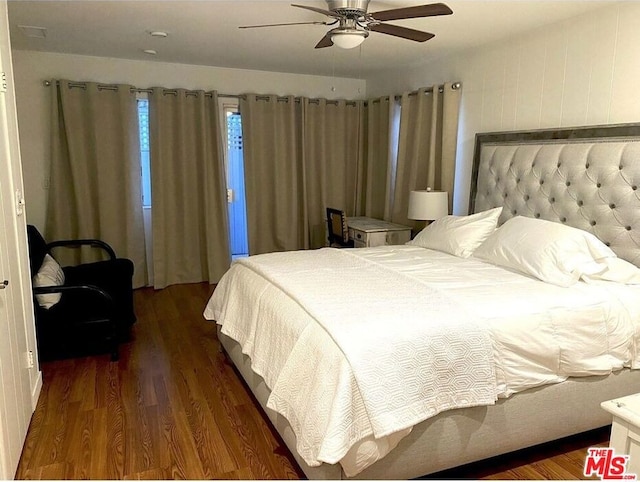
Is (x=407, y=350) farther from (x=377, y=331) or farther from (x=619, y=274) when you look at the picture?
(x=619, y=274)

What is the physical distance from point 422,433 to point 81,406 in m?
1.89

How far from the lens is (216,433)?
2420mm

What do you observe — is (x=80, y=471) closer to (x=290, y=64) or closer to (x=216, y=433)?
(x=216, y=433)

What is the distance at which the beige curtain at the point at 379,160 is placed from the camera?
5.10 m

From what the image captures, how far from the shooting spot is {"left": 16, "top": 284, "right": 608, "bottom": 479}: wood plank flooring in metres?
2.14

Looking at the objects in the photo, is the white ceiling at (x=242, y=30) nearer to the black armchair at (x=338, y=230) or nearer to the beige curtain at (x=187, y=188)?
the beige curtain at (x=187, y=188)

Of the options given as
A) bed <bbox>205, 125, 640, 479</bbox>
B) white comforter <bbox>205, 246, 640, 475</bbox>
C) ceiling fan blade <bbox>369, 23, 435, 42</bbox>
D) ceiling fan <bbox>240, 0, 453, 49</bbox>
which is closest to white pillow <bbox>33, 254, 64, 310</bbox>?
bed <bbox>205, 125, 640, 479</bbox>

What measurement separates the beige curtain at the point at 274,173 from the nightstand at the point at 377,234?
889 mm

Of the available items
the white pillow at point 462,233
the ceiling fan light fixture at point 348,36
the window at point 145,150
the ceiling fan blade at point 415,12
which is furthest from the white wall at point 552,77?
the window at point 145,150

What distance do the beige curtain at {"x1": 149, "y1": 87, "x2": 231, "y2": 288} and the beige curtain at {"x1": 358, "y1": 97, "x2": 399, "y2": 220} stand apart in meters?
1.66

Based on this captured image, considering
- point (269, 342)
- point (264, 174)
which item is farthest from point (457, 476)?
point (264, 174)

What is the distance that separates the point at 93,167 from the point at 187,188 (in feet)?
2.96

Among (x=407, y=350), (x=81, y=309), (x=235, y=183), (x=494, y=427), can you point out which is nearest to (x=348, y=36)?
(x=407, y=350)

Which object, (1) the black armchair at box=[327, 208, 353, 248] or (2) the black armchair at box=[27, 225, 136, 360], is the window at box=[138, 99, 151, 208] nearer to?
(2) the black armchair at box=[27, 225, 136, 360]
